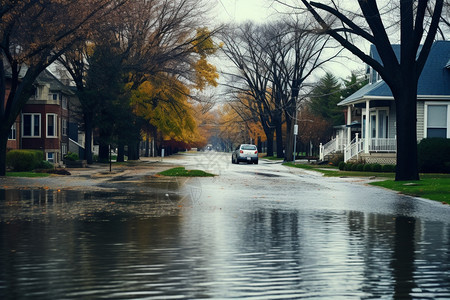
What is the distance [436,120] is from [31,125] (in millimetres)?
31740

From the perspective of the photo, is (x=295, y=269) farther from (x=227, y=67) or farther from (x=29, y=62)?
(x=227, y=67)

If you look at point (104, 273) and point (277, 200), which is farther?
point (277, 200)

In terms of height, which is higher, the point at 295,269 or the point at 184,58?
the point at 184,58

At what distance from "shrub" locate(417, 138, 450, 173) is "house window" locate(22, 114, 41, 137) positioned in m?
30.8

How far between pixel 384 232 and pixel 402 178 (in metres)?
16.6

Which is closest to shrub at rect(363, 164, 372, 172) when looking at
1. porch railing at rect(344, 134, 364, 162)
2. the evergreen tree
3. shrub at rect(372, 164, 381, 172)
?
shrub at rect(372, 164, 381, 172)

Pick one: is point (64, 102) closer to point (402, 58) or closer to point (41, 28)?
point (41, 28)

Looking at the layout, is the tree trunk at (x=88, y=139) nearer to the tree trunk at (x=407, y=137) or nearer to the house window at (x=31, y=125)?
the house window at (x=31, y=125)

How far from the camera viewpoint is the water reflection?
706 centimetres

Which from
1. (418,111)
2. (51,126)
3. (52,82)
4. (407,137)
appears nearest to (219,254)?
(407,137)

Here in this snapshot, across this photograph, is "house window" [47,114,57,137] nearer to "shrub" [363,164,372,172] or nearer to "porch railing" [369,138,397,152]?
"porch railing" [369,138,397,152]

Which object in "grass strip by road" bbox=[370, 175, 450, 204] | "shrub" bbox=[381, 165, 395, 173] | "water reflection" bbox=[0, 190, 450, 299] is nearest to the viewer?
"water reflection" bbox=[0, 190, 450, 299]

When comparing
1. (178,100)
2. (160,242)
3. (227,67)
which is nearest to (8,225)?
(160,242)

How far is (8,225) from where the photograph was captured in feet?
41.5
